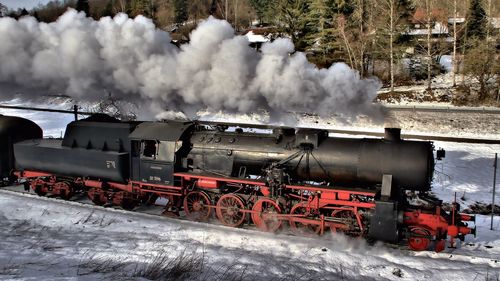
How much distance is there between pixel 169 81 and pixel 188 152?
237 centimetres

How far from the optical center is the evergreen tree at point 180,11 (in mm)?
69750

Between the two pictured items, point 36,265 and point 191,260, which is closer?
point 36,265

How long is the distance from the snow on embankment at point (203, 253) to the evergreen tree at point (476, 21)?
117 feet

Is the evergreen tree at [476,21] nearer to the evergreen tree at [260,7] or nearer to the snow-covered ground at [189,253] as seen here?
the evergreen tree at [260,7]

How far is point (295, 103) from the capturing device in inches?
492

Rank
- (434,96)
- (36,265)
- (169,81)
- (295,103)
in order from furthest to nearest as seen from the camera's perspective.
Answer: (434,96)
(169,81)
(295,103)
(36,265)

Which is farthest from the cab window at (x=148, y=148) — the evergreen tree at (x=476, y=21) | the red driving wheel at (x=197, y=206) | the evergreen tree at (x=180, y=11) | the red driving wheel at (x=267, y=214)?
the evergreen tree at (x=180, y=11)

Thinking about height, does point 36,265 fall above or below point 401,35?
below

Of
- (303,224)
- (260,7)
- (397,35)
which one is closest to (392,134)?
(303,224)

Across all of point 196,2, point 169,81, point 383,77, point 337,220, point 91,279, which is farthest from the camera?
point 196,2

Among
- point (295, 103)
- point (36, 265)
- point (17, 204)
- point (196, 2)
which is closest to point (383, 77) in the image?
point (295, 103)

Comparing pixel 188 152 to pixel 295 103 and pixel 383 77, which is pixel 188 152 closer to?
pixel 295 103

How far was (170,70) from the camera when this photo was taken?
1391cm

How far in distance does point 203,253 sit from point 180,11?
6476 centimetres
